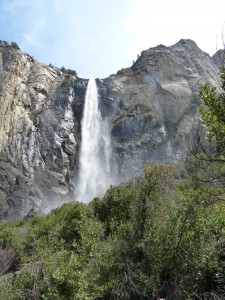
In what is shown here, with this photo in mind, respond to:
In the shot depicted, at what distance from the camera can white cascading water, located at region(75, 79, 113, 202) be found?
48.8m

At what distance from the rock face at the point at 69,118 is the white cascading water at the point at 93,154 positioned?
100cm

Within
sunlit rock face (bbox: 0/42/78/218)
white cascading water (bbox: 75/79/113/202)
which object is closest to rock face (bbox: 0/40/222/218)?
sunlit rock face (bbox: 0/42/78/218)

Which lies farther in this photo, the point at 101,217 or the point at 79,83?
the point at 79,83

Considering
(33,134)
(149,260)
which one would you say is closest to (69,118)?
(33,134)

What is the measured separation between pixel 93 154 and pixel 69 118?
647 centimetres

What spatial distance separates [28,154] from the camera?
156ft

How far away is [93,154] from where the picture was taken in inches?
2060

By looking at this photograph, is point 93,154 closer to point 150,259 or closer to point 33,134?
point 33,134

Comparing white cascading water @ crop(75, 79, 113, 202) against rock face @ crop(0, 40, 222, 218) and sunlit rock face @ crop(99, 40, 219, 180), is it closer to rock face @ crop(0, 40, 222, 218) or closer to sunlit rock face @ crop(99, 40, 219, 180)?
rock face @ crop(0, 40, 222, 218)

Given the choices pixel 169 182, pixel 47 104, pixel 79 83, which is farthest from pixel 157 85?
pixel 169 182

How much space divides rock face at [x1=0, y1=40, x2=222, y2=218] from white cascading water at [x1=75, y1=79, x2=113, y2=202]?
3.28ft

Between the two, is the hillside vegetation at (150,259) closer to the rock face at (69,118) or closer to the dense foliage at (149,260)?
the dense foliage at (149,260)

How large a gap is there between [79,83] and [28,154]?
1717cm

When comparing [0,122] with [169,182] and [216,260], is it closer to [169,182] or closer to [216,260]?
[169,182]
